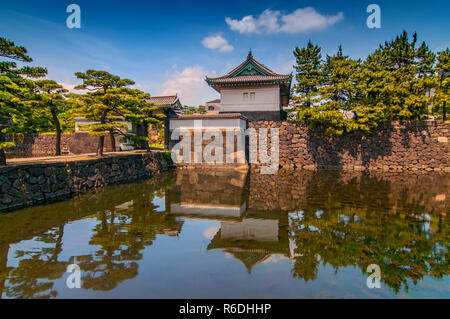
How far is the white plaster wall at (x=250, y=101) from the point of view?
19859mm

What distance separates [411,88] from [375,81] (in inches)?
90.2

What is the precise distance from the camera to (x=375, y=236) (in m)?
5.37

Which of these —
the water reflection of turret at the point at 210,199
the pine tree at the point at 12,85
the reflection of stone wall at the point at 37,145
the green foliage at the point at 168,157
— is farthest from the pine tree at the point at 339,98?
the reflection of stone wall at the point at 37,145

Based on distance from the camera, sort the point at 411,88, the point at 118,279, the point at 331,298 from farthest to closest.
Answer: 1. the point at 411,88
2. the point at 118,279
3. the point at 331,298

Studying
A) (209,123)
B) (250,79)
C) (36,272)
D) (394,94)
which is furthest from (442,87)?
(36,272)

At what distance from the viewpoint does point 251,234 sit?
5.66m

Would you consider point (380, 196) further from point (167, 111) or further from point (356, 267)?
point (167, 111)

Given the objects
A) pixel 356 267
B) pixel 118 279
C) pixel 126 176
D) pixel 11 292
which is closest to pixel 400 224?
pixel 356 267

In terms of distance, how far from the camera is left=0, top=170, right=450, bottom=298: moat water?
355 cm

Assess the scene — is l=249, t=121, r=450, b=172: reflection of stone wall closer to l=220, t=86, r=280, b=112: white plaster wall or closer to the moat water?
l=220, t=86, r=280, b=112: white plaster wall

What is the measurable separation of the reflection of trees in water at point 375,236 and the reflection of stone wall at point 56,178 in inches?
342

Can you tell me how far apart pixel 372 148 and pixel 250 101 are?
33.1ft

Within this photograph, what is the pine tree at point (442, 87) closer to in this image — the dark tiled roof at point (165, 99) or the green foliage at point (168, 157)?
the green foliage at point (168, 157)

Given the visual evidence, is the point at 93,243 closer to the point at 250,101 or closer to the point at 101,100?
the point at 101,100
